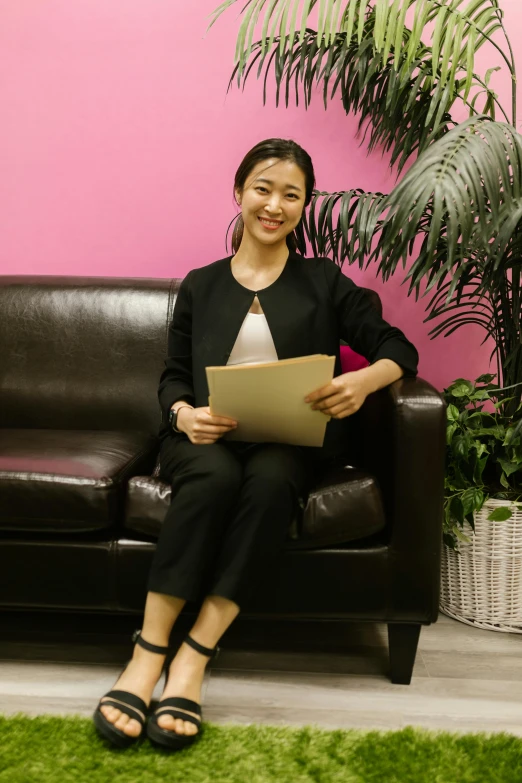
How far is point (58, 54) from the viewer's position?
7.09 ft

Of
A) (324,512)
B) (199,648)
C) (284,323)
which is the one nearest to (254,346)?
(284,323)

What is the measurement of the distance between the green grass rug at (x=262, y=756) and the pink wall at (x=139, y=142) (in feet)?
4.17

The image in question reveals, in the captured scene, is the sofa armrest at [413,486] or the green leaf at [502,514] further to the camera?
the green leaf at [502,514]

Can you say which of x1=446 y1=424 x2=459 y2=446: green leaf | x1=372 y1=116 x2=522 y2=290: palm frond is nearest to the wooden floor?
x1=446 y1=424 x2=459 y2=446: green leaf

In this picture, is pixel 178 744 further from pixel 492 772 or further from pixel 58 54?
pixel 58 54

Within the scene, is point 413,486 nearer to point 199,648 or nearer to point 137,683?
point 199,648

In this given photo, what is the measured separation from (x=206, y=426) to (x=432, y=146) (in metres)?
0.75

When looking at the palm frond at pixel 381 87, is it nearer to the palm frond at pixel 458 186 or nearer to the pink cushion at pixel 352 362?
the palm frond at pixel 458 186

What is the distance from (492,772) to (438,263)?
1.18 meters

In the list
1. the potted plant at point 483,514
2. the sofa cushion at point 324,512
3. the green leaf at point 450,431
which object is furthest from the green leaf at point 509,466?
the sofa cushion at point 324,512

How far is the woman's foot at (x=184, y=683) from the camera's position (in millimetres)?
1204

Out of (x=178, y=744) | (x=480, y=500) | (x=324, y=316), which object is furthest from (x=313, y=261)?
(x=178, y=744)

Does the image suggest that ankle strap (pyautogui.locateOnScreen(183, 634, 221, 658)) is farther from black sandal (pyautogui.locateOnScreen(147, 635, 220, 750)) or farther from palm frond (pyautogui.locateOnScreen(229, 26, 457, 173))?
palm frond (pyautogui.locateOnScreen(229, 26, 457, 173))

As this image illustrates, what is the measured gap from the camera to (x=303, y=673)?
1.52m
